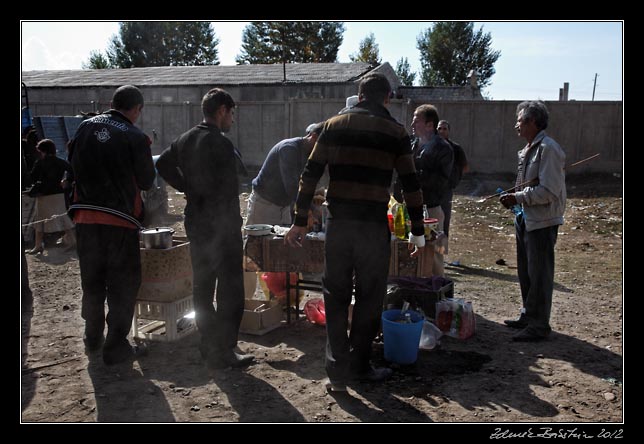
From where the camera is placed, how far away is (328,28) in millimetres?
45781

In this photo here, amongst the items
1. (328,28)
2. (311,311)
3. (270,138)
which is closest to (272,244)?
(311,311)

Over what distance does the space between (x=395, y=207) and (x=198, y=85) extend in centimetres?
2025

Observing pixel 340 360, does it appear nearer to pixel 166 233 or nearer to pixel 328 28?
pixel 166 233

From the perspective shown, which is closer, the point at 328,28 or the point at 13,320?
the point at 13,320

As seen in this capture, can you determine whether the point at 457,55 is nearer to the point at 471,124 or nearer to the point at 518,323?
the point at 471,124

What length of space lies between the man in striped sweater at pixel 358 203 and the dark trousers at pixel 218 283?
637mm

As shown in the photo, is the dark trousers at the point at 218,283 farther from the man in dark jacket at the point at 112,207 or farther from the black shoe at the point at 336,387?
the black shoe at the point at 336,387

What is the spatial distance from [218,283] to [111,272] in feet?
2.83

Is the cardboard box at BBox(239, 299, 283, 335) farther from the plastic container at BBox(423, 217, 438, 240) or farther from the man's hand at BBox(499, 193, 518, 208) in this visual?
the man's hand at BBox(499, 193, 518, 208)

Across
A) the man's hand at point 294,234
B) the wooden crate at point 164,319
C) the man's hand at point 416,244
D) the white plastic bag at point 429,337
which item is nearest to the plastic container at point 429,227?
the man's hand at point 416,244

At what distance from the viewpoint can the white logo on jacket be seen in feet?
15.0

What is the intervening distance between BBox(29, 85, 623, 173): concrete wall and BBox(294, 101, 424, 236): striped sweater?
12.9m

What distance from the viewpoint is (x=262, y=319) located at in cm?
572

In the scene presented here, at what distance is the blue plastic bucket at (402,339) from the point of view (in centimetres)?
481
